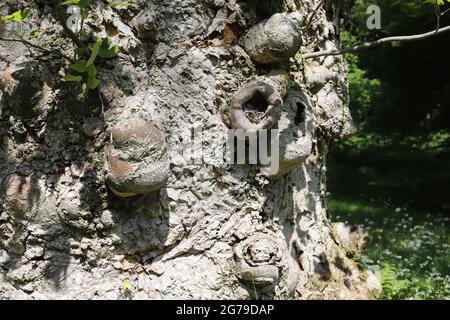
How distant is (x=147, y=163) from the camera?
250 cm

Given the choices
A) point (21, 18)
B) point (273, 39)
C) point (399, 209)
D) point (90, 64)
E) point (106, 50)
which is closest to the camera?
point (21, 18)

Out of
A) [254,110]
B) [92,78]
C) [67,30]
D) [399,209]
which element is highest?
[67,30]

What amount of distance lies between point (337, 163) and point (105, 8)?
10.4 metres

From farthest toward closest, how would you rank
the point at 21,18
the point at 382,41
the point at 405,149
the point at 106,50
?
the point at 405,149, the point at 382,41, the point at 106,50, the point at 21,18

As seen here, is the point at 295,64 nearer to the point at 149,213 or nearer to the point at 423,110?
the point at 149,213

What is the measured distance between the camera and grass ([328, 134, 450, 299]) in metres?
5.05

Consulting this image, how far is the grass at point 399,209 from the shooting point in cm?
505

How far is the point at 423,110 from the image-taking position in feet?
30.5

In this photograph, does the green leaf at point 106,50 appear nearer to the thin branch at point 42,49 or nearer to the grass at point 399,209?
the thin branch at point 42,49

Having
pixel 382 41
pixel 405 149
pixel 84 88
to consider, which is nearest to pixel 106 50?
pixel 84 88

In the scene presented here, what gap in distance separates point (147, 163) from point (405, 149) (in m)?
8.62

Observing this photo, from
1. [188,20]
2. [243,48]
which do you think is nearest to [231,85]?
[243,48]

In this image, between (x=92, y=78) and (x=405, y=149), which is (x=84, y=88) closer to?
(x=92, y=78)

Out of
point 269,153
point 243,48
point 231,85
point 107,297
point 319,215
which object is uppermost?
point 243,48
